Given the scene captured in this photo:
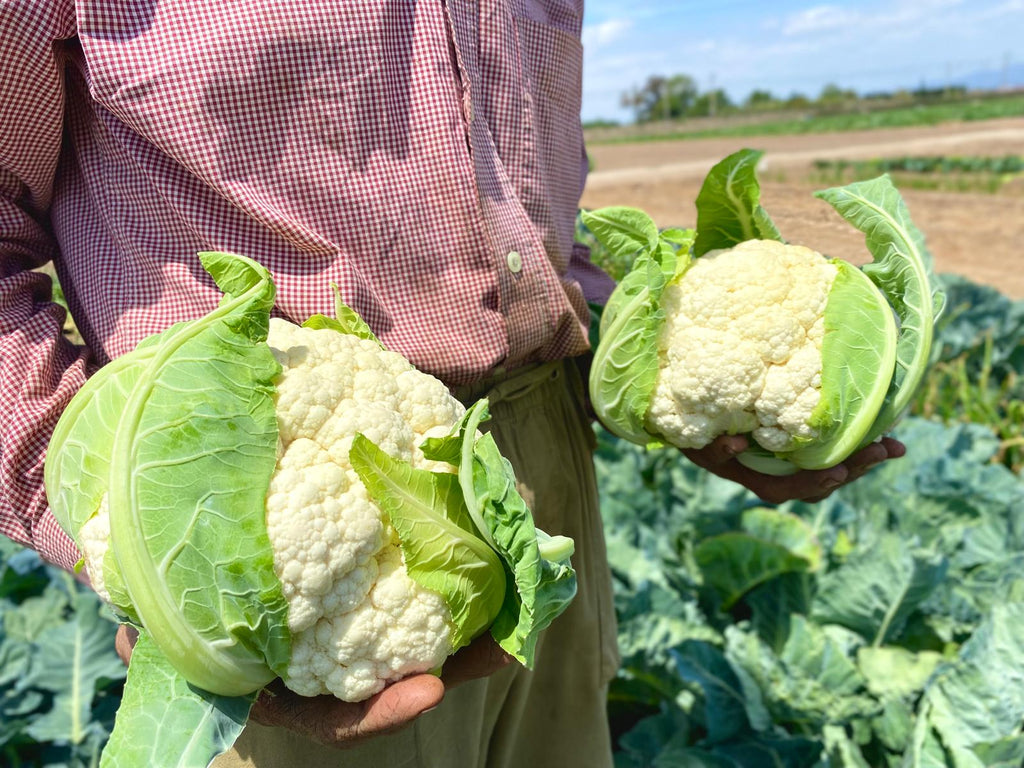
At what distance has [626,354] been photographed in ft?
5.33

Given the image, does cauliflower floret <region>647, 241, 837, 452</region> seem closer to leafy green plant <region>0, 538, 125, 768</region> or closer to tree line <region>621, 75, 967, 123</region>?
leafy green plant <region>0, 538, 125, 768</region>

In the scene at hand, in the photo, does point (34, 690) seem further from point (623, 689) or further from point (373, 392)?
point (373, 392)

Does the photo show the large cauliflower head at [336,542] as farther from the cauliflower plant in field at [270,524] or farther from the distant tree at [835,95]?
the distant tree at [835,95]

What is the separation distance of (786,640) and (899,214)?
1687 mm

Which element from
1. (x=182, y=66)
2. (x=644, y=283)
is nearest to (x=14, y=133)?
(x=182, y=66)

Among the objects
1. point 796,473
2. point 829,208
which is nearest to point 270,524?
point 796,473

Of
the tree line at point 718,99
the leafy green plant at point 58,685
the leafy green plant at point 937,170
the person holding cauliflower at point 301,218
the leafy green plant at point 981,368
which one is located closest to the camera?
the person holding cauliflower at point 301,218

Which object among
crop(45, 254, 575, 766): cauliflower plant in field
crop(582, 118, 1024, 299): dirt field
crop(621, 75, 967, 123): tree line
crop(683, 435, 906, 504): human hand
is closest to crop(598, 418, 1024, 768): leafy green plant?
crop(683, 435, 906, 504): human hand

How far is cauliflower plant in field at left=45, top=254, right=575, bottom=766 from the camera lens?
0.98 meters

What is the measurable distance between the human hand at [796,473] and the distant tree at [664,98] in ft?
256

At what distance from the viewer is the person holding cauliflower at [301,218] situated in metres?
1.13

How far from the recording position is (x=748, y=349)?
155 cm

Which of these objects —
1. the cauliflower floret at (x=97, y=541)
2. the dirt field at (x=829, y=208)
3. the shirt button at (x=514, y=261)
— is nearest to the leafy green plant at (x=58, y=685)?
the cauliflower floret at (x=97, y=541)

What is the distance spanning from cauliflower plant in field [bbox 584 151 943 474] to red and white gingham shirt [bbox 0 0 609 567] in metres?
0.31
